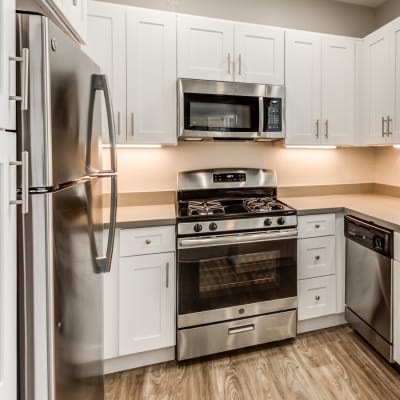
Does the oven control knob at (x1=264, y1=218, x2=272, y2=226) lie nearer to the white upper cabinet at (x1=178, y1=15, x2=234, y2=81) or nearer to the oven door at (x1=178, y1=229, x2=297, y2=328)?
the oven door at (x1=178, y1=229, x2=297, y2=328)

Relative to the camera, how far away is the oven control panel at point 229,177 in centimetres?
237

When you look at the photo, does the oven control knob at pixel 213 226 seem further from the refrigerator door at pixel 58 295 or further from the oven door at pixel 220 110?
the refrigerator door at pixel 58 295

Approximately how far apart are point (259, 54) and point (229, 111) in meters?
0.51

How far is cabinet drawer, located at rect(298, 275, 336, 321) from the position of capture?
2.16m

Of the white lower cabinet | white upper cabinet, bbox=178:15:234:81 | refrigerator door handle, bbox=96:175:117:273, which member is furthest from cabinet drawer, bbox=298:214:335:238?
refrigerator door handle, bbox=96:175:117:273

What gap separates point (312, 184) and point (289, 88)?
0.93 m

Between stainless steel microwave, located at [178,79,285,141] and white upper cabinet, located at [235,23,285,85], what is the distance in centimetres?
8

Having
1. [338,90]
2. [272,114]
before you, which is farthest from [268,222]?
[338,90]

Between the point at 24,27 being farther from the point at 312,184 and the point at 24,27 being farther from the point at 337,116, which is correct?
the point at 312,184

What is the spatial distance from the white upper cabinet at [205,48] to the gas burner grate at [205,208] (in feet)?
2.97

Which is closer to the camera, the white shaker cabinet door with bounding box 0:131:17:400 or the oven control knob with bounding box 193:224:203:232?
the white shaker cabinet door with bounding box 0:131:17:400

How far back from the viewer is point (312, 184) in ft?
8.98

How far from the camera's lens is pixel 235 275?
1.95 metres

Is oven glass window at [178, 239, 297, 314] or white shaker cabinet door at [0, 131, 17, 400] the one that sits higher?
white shaker cabinet door at [0, 131, 17, 400]
